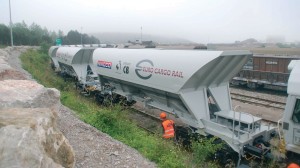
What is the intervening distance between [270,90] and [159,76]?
489 inches

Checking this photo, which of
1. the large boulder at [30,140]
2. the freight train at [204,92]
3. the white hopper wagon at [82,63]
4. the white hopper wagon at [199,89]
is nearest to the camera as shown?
the large boulder at [30,140]

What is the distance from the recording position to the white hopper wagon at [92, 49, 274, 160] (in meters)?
7.66

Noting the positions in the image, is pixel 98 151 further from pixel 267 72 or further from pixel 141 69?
pixel 267 72

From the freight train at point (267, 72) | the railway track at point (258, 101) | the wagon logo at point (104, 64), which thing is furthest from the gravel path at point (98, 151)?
the freight train at point (267, 72)

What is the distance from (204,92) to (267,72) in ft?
36.5

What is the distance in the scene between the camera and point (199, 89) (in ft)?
28.7

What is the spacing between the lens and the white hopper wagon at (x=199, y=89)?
766cm

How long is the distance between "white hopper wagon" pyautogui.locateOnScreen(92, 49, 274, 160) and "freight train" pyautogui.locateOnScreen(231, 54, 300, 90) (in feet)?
31.8

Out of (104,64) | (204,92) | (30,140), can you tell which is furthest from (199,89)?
(30,140)

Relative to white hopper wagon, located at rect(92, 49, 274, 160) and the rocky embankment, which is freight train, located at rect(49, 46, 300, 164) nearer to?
white hopper wagon, located at rect(92, 49, 274, 160)

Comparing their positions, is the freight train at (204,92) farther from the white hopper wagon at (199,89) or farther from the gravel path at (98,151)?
the gravel path at (98,151)

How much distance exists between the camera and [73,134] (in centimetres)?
641

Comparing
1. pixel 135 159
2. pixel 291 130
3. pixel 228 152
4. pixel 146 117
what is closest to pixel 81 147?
pixel 135 159

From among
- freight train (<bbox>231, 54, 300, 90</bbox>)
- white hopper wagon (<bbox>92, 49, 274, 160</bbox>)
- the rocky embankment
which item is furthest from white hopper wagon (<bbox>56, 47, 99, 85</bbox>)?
the rocky embankment
